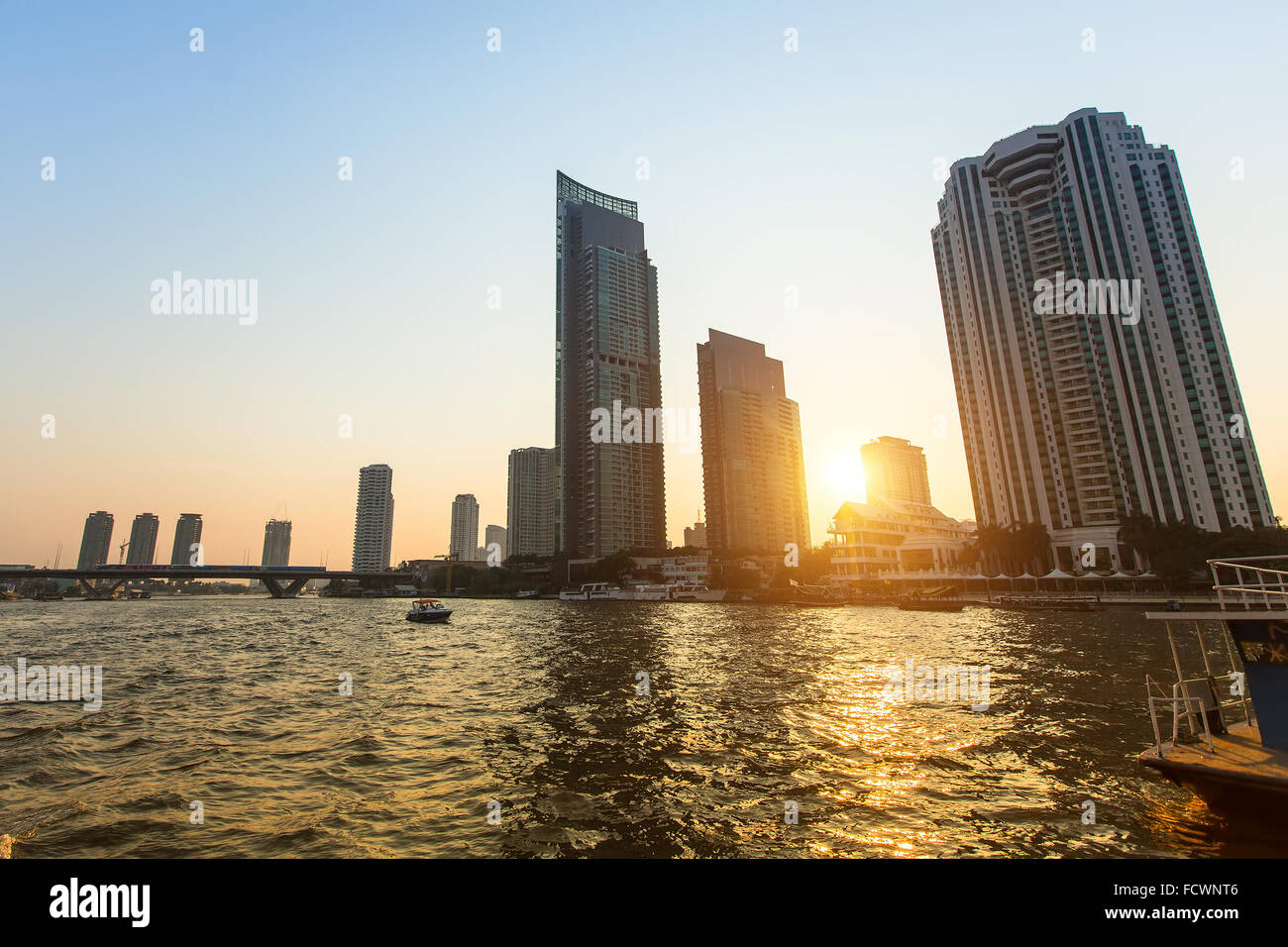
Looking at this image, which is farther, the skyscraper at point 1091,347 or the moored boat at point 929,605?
the skyscraper at point 1091,347

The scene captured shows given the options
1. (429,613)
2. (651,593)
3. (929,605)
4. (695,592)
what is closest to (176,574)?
(429,613)

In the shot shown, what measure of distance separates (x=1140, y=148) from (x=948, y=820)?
18120cm

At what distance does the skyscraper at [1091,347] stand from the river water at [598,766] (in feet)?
353

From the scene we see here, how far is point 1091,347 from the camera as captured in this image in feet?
420

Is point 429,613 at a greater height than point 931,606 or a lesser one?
greater

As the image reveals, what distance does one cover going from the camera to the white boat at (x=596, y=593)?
161 meters

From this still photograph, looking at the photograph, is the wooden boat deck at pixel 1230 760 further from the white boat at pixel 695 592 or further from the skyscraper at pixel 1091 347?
the white boat at pixel 695 592

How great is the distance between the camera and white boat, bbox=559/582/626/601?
161 m

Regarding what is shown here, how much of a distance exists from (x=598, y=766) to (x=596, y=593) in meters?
152

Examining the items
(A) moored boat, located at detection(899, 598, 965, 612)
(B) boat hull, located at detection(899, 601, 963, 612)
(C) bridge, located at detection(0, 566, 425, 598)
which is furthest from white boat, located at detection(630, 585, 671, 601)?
(C) bridge, located at detection(0, 566, 425, 598)

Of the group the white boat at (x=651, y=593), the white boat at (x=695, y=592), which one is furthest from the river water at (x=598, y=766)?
the white boat at (x=651, y=593)

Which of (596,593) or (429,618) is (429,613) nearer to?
(429,618)

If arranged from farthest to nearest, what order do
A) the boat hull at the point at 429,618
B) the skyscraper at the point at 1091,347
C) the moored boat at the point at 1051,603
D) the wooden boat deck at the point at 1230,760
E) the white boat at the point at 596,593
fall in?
1. the white boat at the point at 596,593
2. the skyscraper at the point at 1091,347
3. the boat hull at the point at 429,618
4. the moored boat at the point at 1051,603
5. the wooden boat deck at the point at 1230,760
